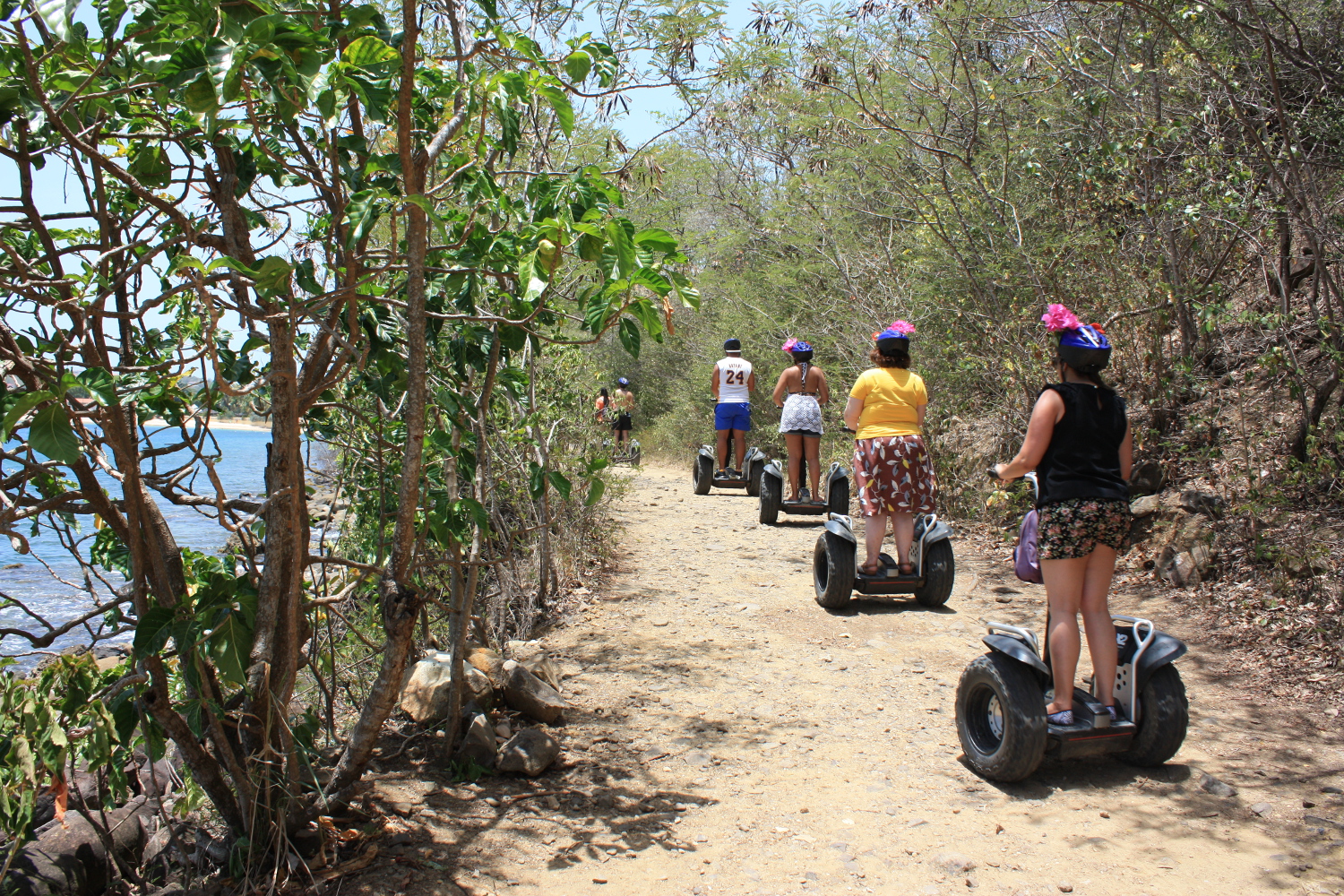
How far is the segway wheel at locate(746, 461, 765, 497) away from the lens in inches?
463

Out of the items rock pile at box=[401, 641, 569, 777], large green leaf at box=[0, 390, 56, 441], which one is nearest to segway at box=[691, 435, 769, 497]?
rock pile at box=[401, 641, 569, 777]

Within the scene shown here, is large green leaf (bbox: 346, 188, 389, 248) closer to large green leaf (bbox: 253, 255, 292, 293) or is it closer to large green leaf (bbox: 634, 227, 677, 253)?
large green leaf (bbox: 253, 255, 292, 293)

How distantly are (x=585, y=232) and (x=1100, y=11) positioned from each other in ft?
24.1

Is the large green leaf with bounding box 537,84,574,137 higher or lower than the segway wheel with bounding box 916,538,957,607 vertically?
higher

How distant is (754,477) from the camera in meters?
11.9

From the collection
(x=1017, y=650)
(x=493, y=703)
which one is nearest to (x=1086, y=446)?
(x=1017, y=650)

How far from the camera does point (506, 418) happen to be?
711 centimetres

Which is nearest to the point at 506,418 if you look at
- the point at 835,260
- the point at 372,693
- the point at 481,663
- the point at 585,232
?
the point at 481,663

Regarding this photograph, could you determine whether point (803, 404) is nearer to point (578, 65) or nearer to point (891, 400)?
point (891, 400)

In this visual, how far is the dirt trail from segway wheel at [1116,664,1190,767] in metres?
0.16

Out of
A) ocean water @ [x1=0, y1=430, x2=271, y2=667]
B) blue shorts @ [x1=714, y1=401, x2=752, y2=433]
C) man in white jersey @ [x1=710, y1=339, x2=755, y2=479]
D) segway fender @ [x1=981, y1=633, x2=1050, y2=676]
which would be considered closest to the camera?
segway fender @ [x1=981, y1=633, x2=1050, y2=676]

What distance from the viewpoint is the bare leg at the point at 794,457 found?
31.2 ft

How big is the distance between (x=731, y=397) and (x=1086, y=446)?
762 cm

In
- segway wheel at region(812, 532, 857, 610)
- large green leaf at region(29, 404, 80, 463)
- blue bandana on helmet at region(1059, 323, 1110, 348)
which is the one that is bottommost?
segway wheel at region(812, 532, 857, 610)
